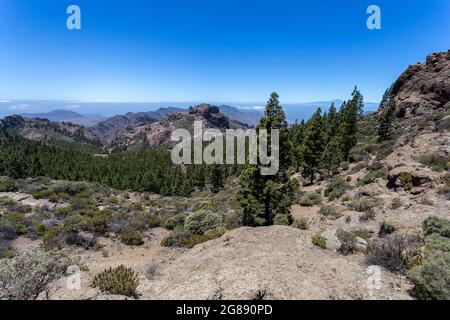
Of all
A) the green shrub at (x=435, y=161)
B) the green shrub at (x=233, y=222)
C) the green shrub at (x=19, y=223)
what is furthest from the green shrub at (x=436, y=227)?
the green shrub at (x=19, y=223)

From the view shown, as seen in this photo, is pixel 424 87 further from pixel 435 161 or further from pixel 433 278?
pixel 433 278

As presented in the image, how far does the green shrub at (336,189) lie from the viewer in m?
23.1

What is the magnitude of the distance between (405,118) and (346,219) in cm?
5556

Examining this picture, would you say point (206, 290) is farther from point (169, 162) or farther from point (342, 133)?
point (169, 162)

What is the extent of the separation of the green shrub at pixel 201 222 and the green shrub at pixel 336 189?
1173 cm

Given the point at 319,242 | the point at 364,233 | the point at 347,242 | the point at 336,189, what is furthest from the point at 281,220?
the point at 336,189

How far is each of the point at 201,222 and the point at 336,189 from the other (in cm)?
1462

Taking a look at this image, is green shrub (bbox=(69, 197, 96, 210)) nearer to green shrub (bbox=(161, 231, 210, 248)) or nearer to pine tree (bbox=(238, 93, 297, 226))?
green shrub (bbox=(161, 231, 210, 248))

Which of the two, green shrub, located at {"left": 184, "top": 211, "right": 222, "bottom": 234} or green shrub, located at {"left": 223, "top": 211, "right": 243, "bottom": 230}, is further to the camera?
green shrub, located at {"left": 223, "top": 211, "right": 243, "bottom": 230}

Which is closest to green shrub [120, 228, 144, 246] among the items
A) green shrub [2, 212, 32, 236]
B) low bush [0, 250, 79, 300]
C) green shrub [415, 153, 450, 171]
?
green shrub [2, 212, 32, 236]

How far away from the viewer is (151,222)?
19453mm

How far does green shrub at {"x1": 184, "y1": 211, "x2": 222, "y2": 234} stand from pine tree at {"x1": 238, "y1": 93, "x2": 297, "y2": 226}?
2171 mm

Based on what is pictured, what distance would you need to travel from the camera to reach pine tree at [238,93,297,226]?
1580 cm

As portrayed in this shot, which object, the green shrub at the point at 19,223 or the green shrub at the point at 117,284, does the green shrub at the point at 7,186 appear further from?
the green shrub at the point at 117,284
